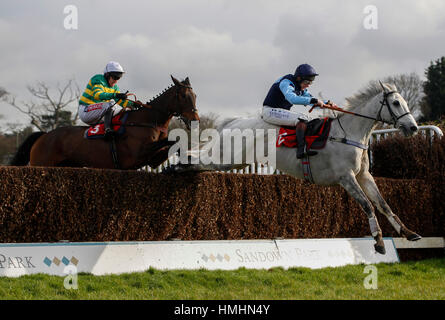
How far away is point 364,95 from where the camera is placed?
8211 mm

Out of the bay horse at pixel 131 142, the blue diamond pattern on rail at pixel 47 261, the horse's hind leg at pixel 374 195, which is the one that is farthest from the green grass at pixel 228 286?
the bay horse at pixel 131 142

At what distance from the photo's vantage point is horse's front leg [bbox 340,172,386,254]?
23.2ft

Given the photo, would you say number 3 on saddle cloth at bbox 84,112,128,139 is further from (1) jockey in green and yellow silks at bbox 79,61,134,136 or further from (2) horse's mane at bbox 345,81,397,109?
(2) horse's mane at bbox 345,81,397,109

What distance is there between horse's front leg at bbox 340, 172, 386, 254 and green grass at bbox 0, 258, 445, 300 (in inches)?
23.9

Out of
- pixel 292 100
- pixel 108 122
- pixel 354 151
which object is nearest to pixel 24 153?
pixel 108 122

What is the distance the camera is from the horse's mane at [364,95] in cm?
806

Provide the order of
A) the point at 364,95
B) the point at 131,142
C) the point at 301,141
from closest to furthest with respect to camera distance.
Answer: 1. the point at 301,141
2. the point at 364,95
3. the point at 131,142

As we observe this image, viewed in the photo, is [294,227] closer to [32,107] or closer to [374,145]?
[374,145]

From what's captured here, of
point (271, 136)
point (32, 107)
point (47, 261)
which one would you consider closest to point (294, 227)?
point (271, 136)

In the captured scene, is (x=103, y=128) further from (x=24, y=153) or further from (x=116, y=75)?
(x=24, y=153)

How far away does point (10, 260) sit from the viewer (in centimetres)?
625

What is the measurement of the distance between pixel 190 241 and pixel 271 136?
1.97m

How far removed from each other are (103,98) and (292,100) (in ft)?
9.64

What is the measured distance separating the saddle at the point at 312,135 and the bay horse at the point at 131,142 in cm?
142
